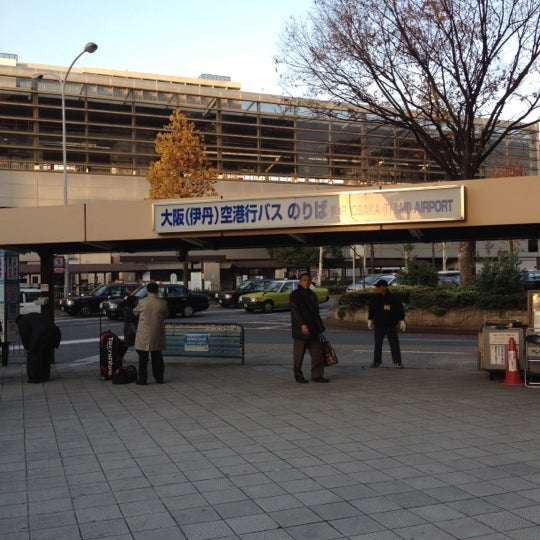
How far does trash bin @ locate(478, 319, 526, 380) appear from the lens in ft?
34.0

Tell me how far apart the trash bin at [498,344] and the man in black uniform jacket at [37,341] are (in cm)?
741

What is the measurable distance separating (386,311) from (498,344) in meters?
2.40

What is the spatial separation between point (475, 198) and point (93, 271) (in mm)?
43329

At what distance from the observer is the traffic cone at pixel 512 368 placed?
10.2 m

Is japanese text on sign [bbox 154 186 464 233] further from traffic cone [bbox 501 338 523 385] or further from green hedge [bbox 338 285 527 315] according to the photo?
green hedge [bbox 338 285 527 315]

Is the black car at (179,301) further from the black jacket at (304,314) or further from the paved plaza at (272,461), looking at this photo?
the black jacket at (304,314)

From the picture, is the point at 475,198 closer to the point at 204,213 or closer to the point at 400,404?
the point at 400,404

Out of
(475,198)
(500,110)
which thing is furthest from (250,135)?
(475,198)

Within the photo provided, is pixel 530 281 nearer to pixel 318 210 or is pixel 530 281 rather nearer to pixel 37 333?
pixel 318 210

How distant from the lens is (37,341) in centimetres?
1098

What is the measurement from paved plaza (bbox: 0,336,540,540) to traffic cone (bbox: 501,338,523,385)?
0.19 metres

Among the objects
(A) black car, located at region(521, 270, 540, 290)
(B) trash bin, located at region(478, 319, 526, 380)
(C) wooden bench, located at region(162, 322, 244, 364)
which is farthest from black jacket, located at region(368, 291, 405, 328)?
(A) black car, located at region(521, 270, 540, 290)

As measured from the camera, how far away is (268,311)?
108 ft

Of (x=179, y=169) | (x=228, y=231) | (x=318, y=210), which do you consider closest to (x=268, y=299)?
(x=179, y=169)
